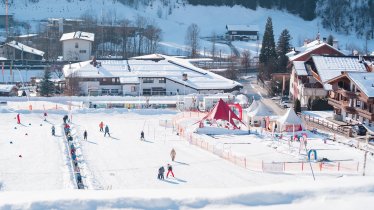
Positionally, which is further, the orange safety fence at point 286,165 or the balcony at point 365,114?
the balcony at point 365,114

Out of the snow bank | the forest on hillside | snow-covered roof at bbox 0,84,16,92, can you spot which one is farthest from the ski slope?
the forest on hillside

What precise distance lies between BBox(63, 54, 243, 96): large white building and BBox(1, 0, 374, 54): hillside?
115 ft

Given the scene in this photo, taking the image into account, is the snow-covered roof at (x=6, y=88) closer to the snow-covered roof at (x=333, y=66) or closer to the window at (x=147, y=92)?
the window at (x=147, y=92)

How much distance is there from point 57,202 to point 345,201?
5.78 metres

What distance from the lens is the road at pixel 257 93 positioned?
1241 inches

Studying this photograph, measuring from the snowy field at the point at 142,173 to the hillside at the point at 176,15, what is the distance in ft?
162

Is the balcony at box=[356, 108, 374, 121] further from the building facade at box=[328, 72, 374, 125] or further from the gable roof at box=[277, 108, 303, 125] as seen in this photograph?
the gable roof at box=[277, 108, 303, 125]

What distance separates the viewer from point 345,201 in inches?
416

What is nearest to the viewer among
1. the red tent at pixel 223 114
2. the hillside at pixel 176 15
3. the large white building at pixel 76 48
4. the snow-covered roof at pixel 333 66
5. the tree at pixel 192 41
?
the red tent at pixel 223 114

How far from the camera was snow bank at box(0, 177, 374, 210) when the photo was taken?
10094mm

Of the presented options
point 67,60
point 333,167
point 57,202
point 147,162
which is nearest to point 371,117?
point 333,167

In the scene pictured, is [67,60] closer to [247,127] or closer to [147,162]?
[247,127]

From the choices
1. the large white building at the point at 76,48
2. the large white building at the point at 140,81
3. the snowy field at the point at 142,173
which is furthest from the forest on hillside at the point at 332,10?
the snowy field at the point at 142,173

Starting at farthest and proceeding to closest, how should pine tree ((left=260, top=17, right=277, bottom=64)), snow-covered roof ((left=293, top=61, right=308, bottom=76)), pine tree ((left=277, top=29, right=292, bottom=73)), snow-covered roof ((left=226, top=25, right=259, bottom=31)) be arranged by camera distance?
snow-covered roof ((left=226, top=25, right=259, bottom=31))
pine tree ((left=260, top=17, right=277, bottom=64))
pine tree ((left=277, top=29, right=292, bottom=73))
snow-covered roof ((left=293, top=61, right=308, bottom=76))
